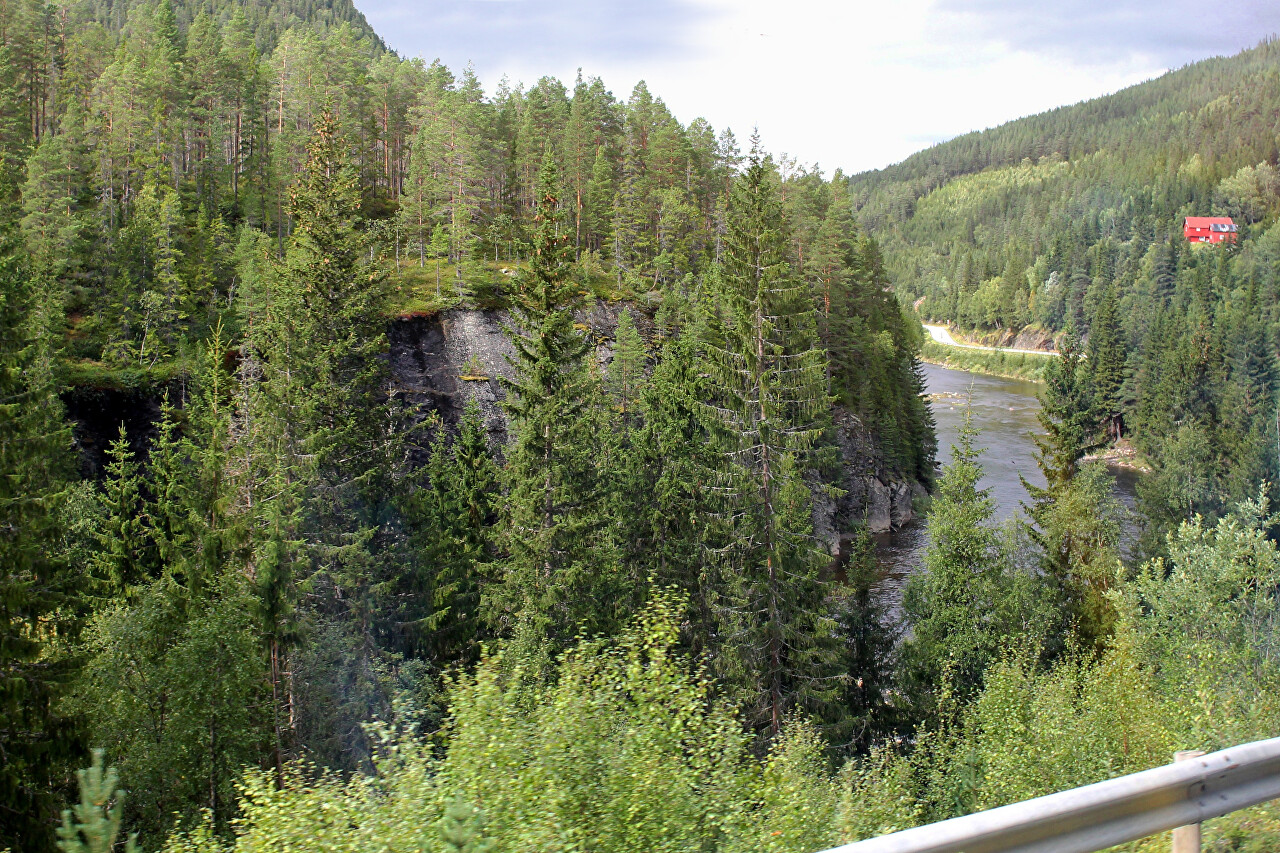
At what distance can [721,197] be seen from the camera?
67.1 meters

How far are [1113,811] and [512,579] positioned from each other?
61.9ft

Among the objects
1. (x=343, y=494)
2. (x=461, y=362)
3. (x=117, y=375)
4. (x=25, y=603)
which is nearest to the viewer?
(x=25, y=603)

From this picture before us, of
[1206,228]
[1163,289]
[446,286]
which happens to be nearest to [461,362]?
[446,286]

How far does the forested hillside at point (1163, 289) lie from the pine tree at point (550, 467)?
108ft

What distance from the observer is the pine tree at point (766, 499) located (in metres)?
23.9

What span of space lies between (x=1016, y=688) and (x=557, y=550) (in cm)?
1196

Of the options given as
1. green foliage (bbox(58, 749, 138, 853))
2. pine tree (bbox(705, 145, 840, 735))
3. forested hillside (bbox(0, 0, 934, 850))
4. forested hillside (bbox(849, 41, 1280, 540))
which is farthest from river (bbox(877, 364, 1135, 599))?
green foliage (bbox(58, 749, 138, 853))

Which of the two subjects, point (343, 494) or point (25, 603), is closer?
point (25, 603)

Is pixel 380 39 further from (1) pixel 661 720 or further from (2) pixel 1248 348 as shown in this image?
(1) pixel 661 720

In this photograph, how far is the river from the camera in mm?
47938

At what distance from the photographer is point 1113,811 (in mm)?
3797

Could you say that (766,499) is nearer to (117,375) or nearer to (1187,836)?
(1187,836)

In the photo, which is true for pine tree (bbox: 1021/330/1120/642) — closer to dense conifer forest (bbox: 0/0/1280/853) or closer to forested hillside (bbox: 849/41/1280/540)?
dense conifer forest (bbox: 0/0/1280/853)

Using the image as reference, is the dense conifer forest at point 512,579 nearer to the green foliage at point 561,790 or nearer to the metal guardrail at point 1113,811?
the green foliage at point 561,790
